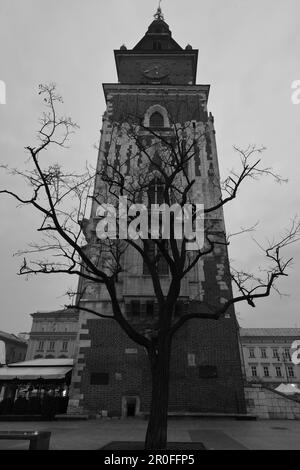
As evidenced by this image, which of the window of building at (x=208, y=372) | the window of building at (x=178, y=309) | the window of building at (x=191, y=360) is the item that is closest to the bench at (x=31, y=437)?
the window of building at (x=191, y=360)

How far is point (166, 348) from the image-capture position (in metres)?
8.94

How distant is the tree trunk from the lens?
763 centimetres

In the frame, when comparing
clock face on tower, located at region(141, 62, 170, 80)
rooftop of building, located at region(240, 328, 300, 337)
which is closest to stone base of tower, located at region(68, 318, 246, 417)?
clock face on tower, located at region(141, 62, 170, 80)

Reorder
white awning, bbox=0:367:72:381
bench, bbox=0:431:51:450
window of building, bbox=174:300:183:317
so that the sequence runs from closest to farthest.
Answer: bench, bbox=0:431:51:450 → white awning, bbox=0:367:72:381 → window of building, bbox=174:300:183:317

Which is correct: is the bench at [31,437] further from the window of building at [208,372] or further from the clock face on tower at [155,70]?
the clock face on tower at [155,70]

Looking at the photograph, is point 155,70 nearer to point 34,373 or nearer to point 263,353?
point 34,373

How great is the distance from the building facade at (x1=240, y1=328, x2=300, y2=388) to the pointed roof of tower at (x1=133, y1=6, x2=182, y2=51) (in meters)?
65.7

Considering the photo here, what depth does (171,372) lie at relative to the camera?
16.6 metres

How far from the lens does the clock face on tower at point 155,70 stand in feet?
95.0

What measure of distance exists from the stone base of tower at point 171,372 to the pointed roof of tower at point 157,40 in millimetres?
26468

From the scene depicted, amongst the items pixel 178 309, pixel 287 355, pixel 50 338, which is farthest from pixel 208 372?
pixel 287 355

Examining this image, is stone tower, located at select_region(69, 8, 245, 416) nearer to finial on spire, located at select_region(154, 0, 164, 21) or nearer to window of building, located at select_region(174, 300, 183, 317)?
window of building, located at select_region(174, 300, 183, 317)

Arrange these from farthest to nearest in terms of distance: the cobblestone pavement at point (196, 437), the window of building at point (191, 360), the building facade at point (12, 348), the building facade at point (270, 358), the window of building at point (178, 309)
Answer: the building facade at point (270, 358) < the building facade at point (12, 348) < the window of building at point (178, 309) < the window of building at point (191, 360) < the cobblestone pavement at point (196, 437)
